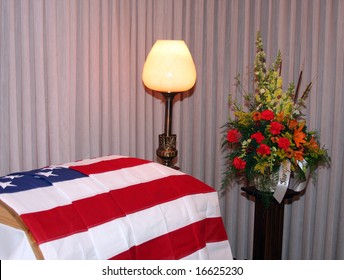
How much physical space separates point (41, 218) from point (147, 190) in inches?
18.3

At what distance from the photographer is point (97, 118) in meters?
3.14

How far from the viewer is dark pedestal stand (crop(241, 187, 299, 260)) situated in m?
2.65

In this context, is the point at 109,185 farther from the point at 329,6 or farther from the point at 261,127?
the point at 329,6

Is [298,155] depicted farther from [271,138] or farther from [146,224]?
[146,224]

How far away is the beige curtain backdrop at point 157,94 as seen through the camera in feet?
9.23

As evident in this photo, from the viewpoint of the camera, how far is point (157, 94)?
11.2 ft

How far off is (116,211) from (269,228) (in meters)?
1.18

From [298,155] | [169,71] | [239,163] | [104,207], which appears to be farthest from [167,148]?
[104,207]

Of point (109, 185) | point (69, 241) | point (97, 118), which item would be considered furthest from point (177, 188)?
point (97, 118)

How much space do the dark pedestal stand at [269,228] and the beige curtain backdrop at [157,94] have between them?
0.59 metres

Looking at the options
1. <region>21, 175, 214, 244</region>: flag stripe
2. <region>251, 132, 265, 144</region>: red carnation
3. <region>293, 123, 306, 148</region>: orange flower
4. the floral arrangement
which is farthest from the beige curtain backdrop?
<region>21, 175, 214, 244</region>: flag stripe

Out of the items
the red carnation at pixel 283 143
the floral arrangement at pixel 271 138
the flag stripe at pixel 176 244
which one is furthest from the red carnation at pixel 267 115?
the flag stripe at pixel 176 244

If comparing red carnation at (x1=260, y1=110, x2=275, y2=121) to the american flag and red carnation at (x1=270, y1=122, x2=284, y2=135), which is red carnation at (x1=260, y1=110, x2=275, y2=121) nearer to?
red carnation at (x1=270, y1=122, x2=284, y2=135)

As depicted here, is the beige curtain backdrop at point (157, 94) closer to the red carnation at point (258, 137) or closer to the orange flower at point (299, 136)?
the orange flower at point (299, 136)
